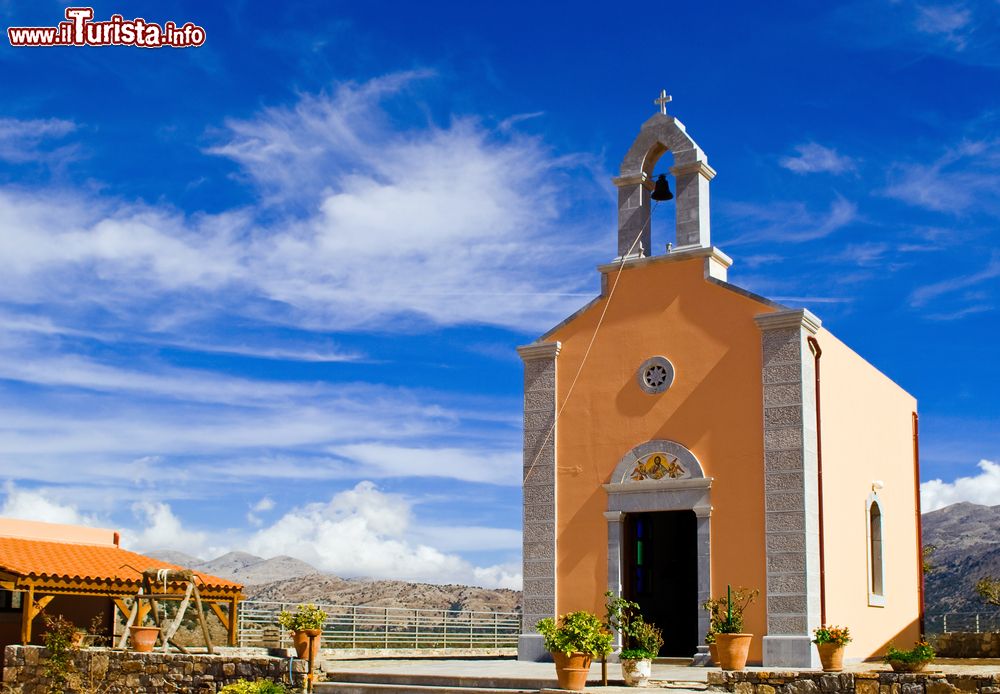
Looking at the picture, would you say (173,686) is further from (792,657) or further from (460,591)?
(460,591)

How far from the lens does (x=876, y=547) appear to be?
23.1m

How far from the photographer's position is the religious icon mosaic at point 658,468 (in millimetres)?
20938

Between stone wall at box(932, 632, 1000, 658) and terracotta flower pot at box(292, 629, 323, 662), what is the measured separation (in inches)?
538

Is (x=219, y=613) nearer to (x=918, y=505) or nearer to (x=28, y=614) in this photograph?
(x=28, y=614)

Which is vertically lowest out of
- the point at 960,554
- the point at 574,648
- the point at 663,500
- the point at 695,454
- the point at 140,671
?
the point at 140,671

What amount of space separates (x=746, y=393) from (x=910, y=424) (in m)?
8.14

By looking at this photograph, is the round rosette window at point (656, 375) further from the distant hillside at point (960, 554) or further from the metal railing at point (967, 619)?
the distant hillside at point (960, 554)

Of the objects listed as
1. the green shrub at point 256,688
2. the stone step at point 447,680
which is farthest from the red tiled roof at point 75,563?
the stone step at point 447,680

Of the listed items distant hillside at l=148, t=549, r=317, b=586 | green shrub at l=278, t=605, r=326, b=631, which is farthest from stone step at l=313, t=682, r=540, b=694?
distant hillside at l=148, t=549, r=317, b=586

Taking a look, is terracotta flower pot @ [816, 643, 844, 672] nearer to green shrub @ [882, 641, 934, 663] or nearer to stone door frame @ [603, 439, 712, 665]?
green shrub @ [882, 641, 934, 663]

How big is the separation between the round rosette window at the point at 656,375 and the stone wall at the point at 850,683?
6401 millimetres

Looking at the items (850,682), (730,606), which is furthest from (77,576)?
(850,682)

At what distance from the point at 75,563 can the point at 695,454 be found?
1298cm

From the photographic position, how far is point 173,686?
744 inches
